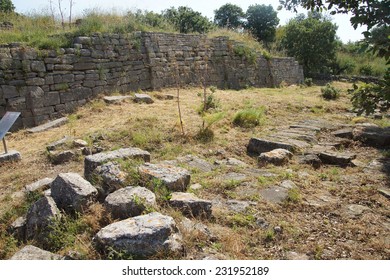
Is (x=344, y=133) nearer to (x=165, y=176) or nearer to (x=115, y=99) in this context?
(x=165, y=176)

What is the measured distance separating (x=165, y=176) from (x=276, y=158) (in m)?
2.05

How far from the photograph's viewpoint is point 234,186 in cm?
421

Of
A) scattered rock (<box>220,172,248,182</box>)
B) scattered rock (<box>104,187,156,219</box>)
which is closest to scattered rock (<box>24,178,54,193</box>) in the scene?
scattered rock (<box>104,187,156,219</box>)

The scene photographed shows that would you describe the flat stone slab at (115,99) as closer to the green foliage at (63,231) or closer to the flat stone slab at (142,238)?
the green foliage at (63,231)

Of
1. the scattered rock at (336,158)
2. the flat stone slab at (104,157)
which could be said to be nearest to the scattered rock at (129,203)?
the flat stone slab at (104,157)

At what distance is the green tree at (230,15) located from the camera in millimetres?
27391

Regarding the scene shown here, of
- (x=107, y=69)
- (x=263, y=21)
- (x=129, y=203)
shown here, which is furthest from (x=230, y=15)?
(x=129, y=203)

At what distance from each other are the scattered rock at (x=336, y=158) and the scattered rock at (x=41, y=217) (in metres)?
3.99

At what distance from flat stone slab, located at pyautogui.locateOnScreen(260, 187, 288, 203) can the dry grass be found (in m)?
0.12

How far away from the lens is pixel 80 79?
27.8 ft

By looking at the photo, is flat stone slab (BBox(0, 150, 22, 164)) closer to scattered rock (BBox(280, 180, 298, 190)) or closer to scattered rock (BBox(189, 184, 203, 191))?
scattered rock (BBox(189, 184, 203, 191))

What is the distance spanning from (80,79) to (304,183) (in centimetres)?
639

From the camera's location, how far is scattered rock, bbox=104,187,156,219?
3211 millimetres

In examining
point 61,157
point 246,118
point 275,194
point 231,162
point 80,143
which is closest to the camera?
point 275,194
